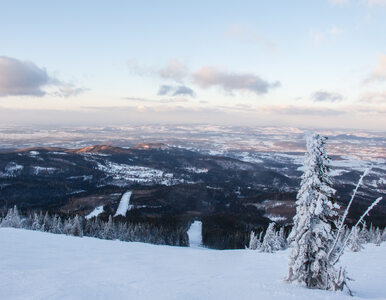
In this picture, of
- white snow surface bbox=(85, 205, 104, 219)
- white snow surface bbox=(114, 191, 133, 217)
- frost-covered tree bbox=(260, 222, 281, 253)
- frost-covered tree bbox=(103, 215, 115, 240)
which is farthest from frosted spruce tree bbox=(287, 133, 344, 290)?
white snow surface bbox=(85, 205, 104, 219)

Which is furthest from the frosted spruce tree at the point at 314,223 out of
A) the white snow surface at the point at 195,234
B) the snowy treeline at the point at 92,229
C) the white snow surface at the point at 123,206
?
the white snow surface at the point at 123,206

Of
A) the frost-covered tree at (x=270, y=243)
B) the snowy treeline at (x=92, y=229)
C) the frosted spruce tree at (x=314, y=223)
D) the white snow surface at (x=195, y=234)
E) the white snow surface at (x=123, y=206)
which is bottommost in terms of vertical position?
the white snow surface at (x=123, y=206)

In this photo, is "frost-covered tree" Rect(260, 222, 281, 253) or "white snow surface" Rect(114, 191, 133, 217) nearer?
"frost-covered tree" Rect(260, 222, 281, 253)

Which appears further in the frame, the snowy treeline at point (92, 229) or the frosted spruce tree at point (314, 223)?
the snowy treeline at point (92, 229)

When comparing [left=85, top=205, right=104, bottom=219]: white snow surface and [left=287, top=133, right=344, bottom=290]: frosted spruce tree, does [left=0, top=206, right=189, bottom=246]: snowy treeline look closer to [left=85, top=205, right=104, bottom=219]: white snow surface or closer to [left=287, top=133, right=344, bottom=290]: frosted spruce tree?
[left=85, top=205, right=104, bottom=219]: white snow surface

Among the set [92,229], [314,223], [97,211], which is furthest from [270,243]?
[97,211]

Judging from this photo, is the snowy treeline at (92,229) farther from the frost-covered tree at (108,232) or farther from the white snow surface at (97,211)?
the white snow surface at (97,211)

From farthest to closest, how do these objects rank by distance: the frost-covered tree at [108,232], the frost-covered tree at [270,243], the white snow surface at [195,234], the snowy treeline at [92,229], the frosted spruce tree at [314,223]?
the white snow surface at [195,234] → the frost-covered tree at [108,232] → the snowy treeline at [92,229] → the frost-covered tree at [270,243] → the frosted spruce tree at [314,223]
